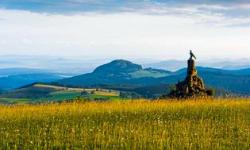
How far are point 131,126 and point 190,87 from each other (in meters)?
16.1


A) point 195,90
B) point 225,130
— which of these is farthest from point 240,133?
point 195,90

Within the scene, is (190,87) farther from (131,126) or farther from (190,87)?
(131,126)

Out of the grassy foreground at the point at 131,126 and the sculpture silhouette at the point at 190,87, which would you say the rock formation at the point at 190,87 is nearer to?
the sculpture silhouette at the point at 190,87

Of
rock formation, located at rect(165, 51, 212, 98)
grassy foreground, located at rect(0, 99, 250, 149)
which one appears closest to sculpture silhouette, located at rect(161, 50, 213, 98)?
rock formation, located at rect(165, 51, 212, 98)

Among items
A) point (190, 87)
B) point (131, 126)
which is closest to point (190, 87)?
point (190, 87)

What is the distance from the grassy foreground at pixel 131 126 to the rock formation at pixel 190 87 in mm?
5834

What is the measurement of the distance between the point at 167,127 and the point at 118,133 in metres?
2.69

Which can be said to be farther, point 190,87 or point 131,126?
point 190,87

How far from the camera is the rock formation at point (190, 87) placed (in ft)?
131

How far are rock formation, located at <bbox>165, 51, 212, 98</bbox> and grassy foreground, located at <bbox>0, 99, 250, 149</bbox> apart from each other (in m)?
5.83

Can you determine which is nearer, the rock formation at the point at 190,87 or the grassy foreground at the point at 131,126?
the grassy foreground at the point at 131,126

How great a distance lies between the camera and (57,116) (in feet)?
93.3

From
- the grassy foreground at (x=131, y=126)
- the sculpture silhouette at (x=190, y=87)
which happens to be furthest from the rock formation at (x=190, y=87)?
the grassy foreground at (x=131, y=126)

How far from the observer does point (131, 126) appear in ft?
79.8
